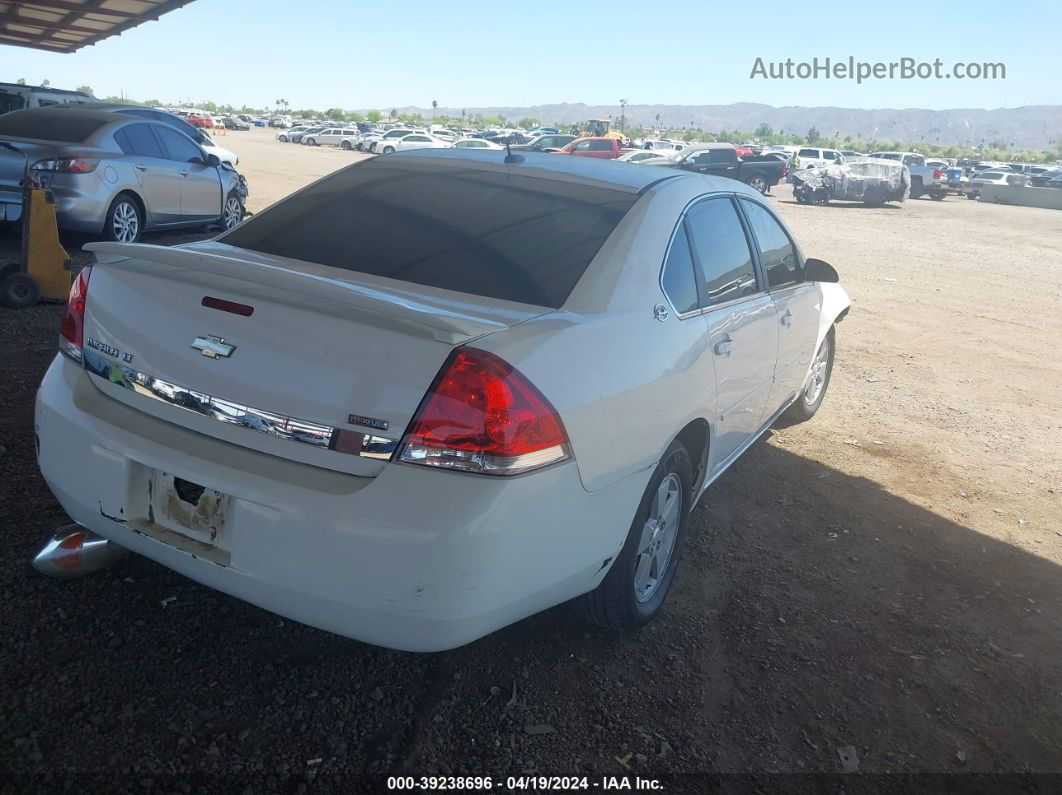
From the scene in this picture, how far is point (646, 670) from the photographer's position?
304cm

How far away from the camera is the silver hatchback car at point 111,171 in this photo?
8.79 metres

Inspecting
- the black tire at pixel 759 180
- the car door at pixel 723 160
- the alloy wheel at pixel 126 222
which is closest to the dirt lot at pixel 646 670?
the alloy wheel at pixel 126 222

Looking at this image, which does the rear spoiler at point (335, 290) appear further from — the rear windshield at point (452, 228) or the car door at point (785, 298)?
the car door at point (785, 298)

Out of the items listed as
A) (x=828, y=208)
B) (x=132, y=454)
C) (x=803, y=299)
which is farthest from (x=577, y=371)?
(x=828, y=208)

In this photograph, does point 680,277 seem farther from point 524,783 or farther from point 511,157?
point 524,783

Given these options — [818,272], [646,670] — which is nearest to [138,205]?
[818,272]

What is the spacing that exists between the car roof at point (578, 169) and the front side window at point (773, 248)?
0.33m

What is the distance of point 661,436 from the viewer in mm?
2953

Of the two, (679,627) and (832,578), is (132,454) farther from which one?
(832,578)

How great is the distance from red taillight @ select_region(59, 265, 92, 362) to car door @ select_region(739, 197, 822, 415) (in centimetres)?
286

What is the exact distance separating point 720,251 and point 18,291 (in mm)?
5521

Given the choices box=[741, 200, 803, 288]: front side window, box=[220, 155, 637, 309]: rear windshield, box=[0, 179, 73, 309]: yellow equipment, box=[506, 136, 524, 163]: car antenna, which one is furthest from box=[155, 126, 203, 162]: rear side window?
box=[741, 200, 803, 288]: front side window

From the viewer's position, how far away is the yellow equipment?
6660 millimetres

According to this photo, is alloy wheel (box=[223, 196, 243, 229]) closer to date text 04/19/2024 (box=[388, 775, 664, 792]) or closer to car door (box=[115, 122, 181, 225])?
car door (box=[115, 122, 181, 225])
